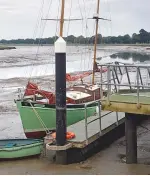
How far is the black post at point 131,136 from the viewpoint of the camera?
12.0 meters

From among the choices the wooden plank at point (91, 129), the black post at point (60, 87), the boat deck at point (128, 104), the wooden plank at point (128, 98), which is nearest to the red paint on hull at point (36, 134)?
the wooden plank at point (91, 129)

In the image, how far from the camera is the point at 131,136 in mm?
12125

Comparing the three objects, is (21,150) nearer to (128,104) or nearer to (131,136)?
(131,136)

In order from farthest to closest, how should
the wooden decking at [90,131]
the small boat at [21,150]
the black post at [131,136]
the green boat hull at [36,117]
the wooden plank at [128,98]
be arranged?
the green boat hull at [36,117]
the small boat at [21,150]
the wooden decking at [90,131]
the black post at [131,136]
the wooden plank at [128,98]

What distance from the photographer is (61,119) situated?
469 inches

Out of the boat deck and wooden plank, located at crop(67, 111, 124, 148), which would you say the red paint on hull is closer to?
wooden plank, located at crop(67, 111, 124, 148)

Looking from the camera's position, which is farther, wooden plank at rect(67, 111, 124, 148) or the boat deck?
wooden plank at rect(67, 111, 124, 148)

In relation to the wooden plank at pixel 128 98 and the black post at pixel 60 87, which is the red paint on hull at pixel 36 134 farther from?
the wooden plank at pixel 128 98

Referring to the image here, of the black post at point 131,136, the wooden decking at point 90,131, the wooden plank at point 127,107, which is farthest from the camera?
the wooden decking at point 90,131

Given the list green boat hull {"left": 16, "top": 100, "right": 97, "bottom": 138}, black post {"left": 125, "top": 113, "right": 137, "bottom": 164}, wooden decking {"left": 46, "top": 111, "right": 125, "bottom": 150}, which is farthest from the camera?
green boat hull {"left": 16, "top": 100, "right": 97, "bottom": 138}

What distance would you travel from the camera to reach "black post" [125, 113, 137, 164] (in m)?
12.0

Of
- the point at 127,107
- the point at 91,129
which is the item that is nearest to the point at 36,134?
the point at 91,129

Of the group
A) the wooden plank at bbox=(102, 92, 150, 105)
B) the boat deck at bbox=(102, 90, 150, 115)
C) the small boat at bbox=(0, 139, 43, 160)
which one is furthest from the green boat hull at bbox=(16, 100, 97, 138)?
the boat deck at bbox=(102, 90, 150, 115)

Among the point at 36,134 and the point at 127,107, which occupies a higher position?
the point at 127,107
